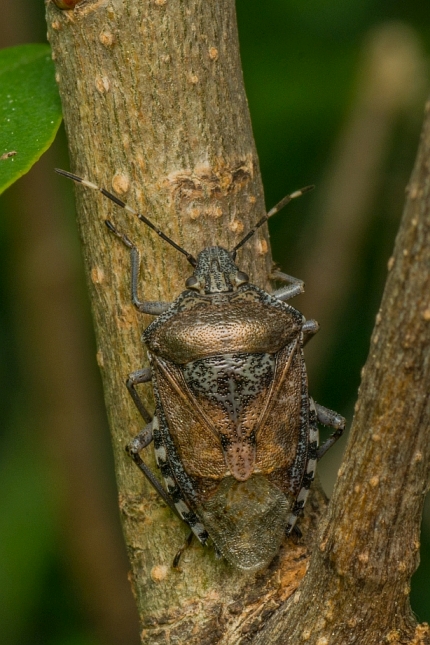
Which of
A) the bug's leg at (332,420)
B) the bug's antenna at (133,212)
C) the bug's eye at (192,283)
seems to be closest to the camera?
the bug's antenna at (133,212)

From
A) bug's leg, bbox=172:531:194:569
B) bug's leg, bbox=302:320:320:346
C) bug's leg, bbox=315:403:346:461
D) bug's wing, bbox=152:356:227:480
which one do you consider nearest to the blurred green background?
bug's leg, bbox=315:403:346:461

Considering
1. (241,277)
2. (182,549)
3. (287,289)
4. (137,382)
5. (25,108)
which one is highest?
(25,108)

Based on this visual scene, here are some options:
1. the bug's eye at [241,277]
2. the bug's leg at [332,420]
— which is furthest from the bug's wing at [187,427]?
the bug's leg at [332,420]

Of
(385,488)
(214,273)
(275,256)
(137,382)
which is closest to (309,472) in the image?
(137,382)

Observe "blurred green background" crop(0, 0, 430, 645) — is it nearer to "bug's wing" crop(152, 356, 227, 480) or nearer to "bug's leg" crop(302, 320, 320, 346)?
"bug's leg" crop(302, 320, 320, 346)

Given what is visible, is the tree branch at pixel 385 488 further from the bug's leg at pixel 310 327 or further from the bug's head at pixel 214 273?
the bug's leg at pixel 310 327

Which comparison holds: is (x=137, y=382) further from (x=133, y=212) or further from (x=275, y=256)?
(x=275, y=256)
